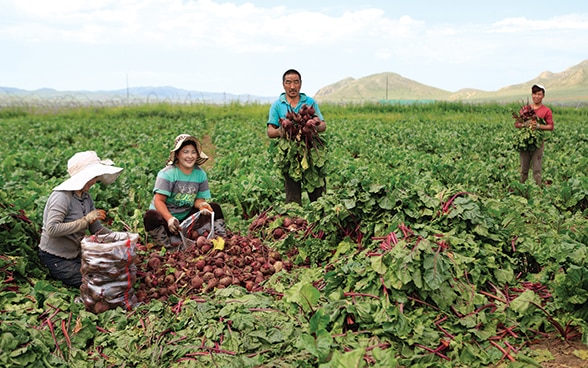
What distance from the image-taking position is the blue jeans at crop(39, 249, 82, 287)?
14.0 ft

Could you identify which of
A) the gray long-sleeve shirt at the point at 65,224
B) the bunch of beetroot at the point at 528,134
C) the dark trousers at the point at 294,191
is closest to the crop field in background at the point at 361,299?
the gray long-sleeve shirt at the point at 65,224

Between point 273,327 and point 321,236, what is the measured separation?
168 cm

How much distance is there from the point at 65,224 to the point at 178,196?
141cm

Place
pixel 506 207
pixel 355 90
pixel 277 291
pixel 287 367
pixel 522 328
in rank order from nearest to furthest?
1. pixel 287 367
2. pixel 522 328
3. pixel 277 291
4. pixel 506 207
5. pixel 355 90

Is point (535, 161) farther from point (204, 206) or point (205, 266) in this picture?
point (205, 266)

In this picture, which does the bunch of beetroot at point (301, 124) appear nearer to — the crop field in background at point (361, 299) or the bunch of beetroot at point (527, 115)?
the crop field in background at point (361, 299)

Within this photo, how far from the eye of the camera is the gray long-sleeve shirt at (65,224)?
4047mm

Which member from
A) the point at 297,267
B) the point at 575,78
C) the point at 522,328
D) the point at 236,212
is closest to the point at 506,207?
the point at 522,328

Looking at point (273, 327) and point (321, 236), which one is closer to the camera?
point (273, 327)

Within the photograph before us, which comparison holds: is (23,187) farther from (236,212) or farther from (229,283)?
(229,283)

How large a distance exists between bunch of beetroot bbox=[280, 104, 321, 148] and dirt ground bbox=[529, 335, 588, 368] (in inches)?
126

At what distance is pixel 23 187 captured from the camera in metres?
6.84

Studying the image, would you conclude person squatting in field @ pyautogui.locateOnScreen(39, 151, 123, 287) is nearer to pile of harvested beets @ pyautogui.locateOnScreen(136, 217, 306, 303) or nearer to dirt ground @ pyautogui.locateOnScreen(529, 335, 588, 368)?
pile of harvested beets @ pyautogui.locateOnScreen(136, 217, 306, 303)

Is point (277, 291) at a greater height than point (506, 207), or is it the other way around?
point (506, 207)
